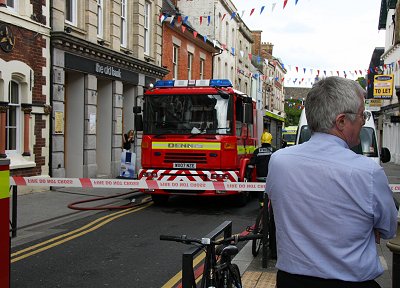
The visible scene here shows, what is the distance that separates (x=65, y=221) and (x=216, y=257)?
6677 mm

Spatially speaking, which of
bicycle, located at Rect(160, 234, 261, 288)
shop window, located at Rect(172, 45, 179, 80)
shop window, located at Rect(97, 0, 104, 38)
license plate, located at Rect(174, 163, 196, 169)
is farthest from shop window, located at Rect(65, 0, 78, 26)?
bicycle, located at Rect(160, 234, 261, 288)

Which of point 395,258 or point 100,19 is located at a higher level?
point 100,19

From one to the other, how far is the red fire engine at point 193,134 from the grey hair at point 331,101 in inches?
339

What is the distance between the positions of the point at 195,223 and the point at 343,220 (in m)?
7.58

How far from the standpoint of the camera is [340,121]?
6.89ft

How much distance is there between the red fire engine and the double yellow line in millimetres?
1406

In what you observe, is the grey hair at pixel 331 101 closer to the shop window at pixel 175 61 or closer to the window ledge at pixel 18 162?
the window ledge at pixel 18 162

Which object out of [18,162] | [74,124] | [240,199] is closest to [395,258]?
[240,199]

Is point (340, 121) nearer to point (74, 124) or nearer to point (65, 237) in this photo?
point (65, 237)

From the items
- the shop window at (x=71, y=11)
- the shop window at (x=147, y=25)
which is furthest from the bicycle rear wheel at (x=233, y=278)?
the shop window at (x=147, y=25)

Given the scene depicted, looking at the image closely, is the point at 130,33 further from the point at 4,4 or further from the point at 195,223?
the point at 195,223

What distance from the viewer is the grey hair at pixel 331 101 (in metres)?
→ 2.09

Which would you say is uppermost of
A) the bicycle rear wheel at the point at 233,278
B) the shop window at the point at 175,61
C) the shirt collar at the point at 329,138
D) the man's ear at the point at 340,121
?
the shop window at the point at 175,61

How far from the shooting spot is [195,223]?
941 cm
